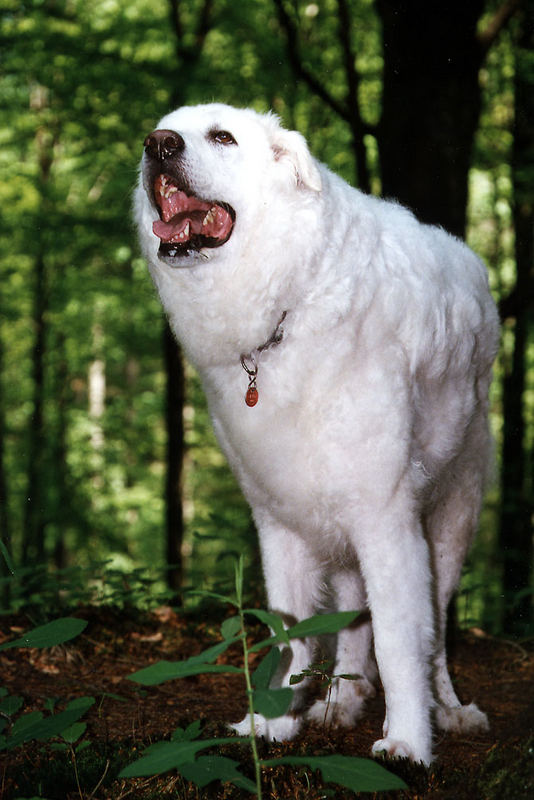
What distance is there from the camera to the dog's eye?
9.20 ft

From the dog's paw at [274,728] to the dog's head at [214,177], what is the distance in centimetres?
172

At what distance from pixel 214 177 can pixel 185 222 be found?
7.5 inches

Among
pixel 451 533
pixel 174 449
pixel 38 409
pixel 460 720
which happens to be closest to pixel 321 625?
pixel 460 720

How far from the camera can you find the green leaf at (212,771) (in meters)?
1.71

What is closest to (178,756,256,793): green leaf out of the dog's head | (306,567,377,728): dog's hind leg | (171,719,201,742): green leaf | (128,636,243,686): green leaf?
(128,636,243,686): green leaf

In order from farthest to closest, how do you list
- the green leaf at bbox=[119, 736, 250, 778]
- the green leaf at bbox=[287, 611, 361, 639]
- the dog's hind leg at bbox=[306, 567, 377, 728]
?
the dog's hind leg at bbox=[306, 567, 377, 728] < the green leaf at bbox=[287, 611, 361, 639] < the green leaf at bbox=[119, 736, 250, 778]

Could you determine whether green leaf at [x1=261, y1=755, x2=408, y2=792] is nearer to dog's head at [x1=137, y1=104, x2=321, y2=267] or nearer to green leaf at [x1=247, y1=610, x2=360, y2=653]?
green leaf at [x1=247, y1=610, x2=360, y2=653]

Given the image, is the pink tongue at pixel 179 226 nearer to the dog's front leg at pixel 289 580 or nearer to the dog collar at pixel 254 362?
the dog collar at pixel 254 362

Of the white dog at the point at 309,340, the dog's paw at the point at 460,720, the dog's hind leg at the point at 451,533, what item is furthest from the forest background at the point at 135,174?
the white dog at the point at 309,340

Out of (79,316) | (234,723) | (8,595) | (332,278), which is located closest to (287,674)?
(234,723)

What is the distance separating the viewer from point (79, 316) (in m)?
12.7

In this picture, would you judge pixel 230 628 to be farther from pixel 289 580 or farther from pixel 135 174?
pixel 135 174

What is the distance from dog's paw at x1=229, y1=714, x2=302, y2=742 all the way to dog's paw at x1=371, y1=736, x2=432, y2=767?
1.35 ft

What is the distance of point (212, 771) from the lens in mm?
1732
